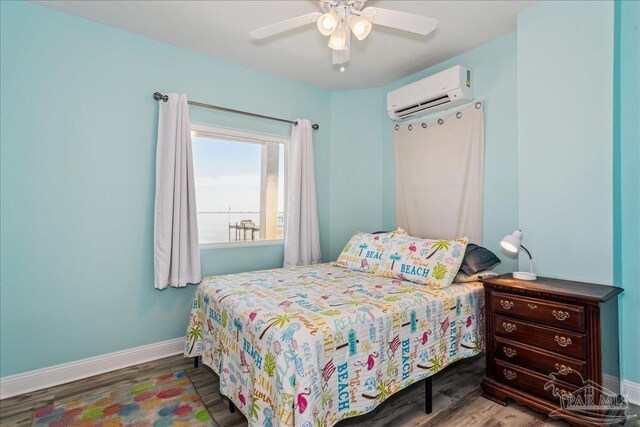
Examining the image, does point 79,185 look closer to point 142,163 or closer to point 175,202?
point 142,163

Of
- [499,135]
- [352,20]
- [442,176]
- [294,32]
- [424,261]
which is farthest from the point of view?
[442,176]

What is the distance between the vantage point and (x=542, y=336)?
71.6 inches

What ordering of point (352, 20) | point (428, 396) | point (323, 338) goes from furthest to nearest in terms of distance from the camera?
point (428, 396) < point (352, 20) < point (323, 338)

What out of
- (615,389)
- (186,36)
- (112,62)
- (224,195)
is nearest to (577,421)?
(615,389)

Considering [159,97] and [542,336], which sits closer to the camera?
[542,336]

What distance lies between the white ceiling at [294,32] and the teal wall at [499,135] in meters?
0.16

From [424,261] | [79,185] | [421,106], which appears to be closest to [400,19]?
[421,106]

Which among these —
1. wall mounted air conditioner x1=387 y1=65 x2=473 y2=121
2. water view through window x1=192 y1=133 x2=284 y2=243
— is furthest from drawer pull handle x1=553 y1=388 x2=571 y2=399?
water view through window x1=192 y1=133 x2=284 y2=243

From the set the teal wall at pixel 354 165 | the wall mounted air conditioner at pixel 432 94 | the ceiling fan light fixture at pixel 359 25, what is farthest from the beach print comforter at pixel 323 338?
the wall mounted air conditioner at pixel 432 94

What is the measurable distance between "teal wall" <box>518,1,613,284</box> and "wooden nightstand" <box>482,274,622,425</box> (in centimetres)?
28

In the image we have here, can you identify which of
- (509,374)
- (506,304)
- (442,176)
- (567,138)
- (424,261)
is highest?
(567,138)

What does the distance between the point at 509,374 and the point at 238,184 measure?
2757 millimetres

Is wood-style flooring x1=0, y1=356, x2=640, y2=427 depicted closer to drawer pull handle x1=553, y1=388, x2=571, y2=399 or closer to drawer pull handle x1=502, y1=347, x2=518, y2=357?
drawer pull handle x1=553, y1=388, x2=571, y2=399

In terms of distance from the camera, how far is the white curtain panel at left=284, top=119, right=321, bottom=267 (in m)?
3.34
